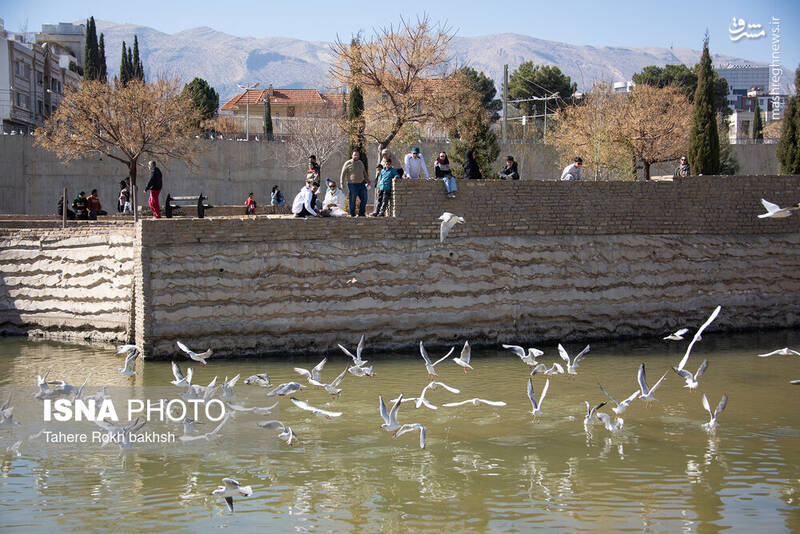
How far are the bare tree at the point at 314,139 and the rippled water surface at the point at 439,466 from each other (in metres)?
25.8

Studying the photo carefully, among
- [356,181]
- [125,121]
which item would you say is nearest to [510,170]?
[356,181]

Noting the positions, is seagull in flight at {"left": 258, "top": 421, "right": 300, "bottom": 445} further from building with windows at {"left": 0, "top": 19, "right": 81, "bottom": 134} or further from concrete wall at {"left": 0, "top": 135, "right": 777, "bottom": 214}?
building with windows at {"left": 0, "top": 19, "right": 81, "bottom": 134}

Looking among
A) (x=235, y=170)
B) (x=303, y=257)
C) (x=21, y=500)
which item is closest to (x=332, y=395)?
(x=303, y=257)

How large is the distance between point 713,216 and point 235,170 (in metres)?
22.6

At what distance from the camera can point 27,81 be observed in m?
48.1

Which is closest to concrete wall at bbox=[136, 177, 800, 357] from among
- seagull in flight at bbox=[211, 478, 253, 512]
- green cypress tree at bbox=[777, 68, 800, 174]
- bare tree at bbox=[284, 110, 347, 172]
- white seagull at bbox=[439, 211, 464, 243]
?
white seagull at bbox=[439, 211, 464, 243]

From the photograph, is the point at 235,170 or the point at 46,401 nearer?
the point at 46,401

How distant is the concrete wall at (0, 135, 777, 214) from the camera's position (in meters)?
32.9

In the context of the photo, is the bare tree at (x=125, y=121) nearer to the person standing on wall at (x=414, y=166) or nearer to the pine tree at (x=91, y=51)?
the person standing on wall at (x=414, y=166)

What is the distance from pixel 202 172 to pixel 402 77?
12527 millimetres

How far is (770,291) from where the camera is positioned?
17.2 meters

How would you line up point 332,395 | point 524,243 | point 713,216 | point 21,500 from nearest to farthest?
1. point 21,500
2. point 332,395
3. point 524,243
4. point 713,216

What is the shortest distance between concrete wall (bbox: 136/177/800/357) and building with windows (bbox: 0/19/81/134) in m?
32.4

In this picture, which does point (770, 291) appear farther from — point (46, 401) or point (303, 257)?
point (46, 401)
